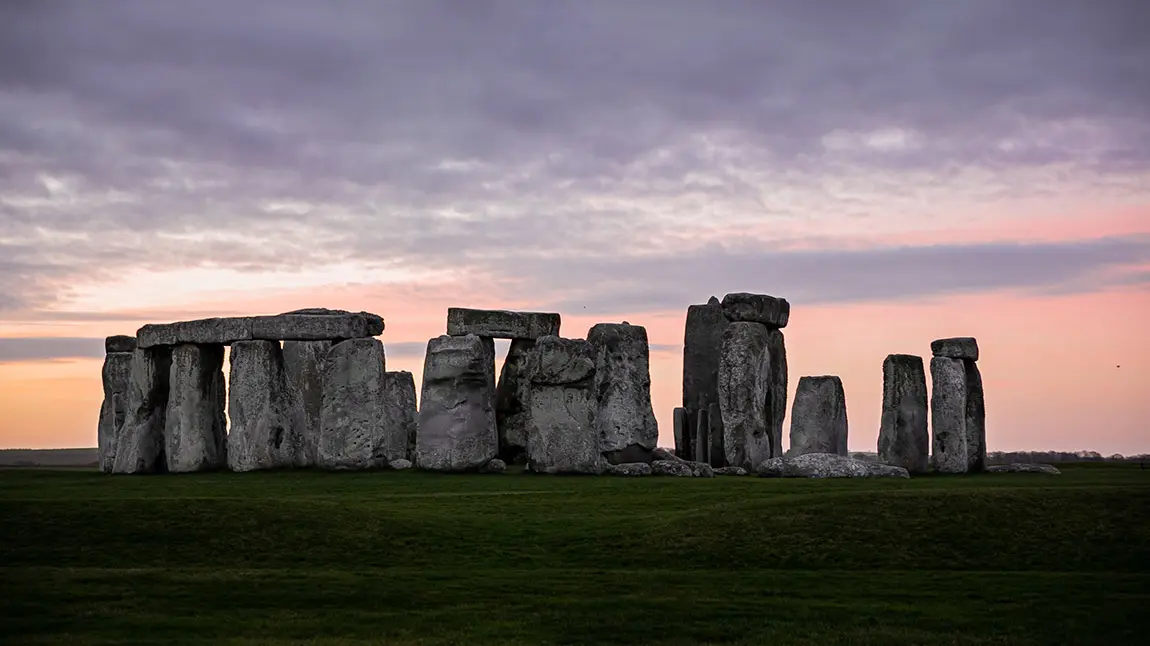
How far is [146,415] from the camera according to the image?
33156mm

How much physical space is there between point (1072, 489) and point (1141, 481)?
408 cm

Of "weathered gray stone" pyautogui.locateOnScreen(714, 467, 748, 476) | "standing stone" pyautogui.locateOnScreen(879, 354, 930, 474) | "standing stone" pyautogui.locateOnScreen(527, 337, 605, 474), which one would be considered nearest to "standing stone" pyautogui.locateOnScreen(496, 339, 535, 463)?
"standing stone" pyautogui.locateOnScreen(527, 337, 605, 474)

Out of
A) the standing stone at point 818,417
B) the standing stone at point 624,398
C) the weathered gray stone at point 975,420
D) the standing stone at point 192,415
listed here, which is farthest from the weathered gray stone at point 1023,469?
the standing stone at point 192,415

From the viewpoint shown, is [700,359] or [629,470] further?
[700,359]

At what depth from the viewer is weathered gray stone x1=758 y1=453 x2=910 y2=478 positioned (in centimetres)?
2867

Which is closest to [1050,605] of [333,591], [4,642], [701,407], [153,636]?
[333,591]

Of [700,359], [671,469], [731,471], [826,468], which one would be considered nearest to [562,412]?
[671,469]

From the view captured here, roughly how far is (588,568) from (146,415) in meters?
17.6

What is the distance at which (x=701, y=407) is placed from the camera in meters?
34.8

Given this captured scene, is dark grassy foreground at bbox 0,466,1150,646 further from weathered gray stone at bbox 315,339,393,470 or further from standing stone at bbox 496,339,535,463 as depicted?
standing stone at bbox 496,339,535,463

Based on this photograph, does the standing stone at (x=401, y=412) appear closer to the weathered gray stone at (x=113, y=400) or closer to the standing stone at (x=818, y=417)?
the weathered gray stone at (x=113, y=400)

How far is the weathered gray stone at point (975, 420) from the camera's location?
32.2 metres

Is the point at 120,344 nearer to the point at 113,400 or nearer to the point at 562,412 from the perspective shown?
the point at 113,400

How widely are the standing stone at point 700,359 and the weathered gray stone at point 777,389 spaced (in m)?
1.29
